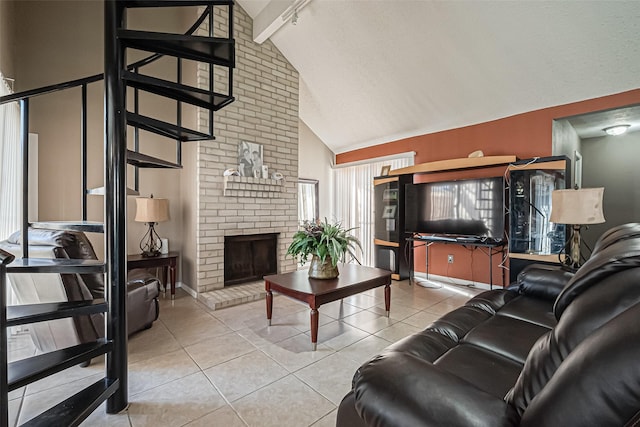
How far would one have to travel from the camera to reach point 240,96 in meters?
4.01

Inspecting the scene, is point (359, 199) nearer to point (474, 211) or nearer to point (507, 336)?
point (474, 211)

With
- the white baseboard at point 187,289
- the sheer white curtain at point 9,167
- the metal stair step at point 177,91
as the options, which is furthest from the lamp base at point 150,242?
the metal stair step at point 177,91

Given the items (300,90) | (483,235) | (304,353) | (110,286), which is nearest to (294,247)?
(304,353)

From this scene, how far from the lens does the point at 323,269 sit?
2707 mm

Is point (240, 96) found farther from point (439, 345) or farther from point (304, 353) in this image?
point (439, 345)

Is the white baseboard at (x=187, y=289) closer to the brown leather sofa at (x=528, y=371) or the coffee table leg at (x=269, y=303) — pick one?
the coffee table leg at (x=269, y=303)

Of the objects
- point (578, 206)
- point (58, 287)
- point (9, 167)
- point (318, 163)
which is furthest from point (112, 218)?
point (318, 163)

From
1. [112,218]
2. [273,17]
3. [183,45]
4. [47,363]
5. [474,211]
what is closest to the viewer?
[47,363]

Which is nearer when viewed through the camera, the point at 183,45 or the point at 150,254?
the point at 183,45

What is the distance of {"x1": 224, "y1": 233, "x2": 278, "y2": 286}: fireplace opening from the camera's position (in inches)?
156

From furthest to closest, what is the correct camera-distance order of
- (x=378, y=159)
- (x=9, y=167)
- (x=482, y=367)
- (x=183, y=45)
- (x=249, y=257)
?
(x=378, y=159) < (x=249, y=257) < (x=9, y=167) < (x=183, y=45) < (x=482, y=367)

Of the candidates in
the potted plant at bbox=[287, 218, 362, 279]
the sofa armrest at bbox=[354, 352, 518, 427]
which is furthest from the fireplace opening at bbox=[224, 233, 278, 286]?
the sofa armrest at bbox=[354, 352, 518, 427]

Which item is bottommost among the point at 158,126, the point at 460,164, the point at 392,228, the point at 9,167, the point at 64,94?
the point at 392,228

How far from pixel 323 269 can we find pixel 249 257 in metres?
1.78
